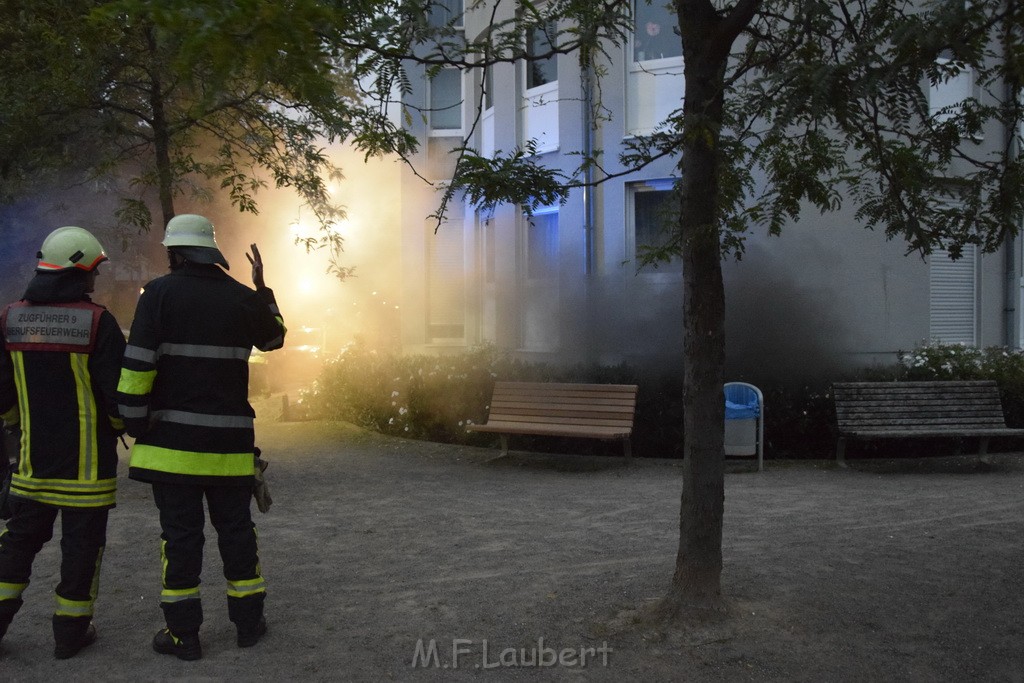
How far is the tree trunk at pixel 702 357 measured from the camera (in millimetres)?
4578

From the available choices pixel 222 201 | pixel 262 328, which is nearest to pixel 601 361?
pixel 262 328

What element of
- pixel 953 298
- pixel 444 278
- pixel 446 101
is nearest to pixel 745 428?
pixel 953 298

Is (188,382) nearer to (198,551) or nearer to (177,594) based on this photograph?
(198,551)

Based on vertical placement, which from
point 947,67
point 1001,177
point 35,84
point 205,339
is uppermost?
point 35,84

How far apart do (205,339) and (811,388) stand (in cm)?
779

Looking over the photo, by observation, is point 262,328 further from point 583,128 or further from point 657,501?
point 583,128

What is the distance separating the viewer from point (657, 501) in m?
7.88

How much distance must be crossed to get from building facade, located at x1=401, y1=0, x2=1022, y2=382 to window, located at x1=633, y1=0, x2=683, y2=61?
2 cm

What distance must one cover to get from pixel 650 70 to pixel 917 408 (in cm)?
626

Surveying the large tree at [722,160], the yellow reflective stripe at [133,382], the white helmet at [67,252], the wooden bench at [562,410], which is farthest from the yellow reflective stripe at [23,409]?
the wooden bench at [562,410]

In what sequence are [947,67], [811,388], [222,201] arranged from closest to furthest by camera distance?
[947,67] → [811,388] → [222,201]

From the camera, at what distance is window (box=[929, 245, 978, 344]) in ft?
43.5

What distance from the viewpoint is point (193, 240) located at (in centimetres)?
450

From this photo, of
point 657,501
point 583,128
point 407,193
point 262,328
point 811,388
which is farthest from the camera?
point 407,193
